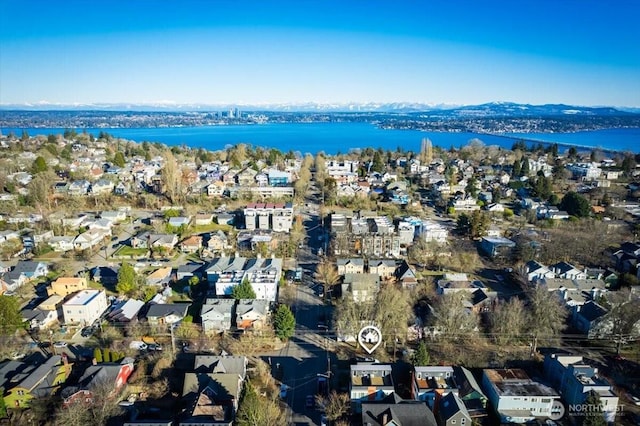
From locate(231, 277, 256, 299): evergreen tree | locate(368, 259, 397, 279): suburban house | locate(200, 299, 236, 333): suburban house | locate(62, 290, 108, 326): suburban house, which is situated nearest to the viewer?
locate(200, 299, 236, 333): suburban house

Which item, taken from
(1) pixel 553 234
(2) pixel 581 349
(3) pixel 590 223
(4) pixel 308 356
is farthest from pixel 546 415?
(3) pixel 590 223

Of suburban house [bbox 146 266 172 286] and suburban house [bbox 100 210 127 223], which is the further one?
suburban house [bbox 100 210 127 223]

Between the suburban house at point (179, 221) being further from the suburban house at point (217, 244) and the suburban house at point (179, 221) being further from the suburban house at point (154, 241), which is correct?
the suburban house at point (217, 244)

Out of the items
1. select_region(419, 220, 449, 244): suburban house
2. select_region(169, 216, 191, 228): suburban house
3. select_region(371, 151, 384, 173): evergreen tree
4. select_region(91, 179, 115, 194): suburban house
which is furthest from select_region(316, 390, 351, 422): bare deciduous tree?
select_region(371, 151, 384, 173): evergreen tree

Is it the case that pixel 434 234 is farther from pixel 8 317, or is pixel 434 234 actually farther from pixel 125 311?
pixel 8 317

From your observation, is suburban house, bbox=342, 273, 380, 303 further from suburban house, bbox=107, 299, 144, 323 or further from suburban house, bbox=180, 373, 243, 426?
suburban house, bbox=107, 299, 144, 323

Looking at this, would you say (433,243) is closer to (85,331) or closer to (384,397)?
(384,397)

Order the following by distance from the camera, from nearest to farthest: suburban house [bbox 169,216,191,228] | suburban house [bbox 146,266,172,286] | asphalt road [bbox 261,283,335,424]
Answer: asphalt road [bbox 261,283,335,424] → suburban house [bbox 146,266,172,286] → suburban house [bbox 169,216,191,228]
